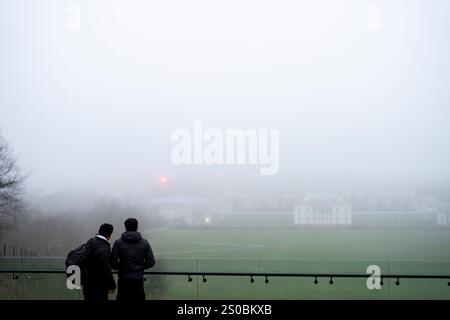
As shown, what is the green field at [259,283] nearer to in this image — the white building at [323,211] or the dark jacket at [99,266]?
the dark jacket at [99,266]

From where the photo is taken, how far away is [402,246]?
21656mm

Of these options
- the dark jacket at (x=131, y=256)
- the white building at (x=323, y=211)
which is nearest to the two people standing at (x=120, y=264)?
the dark jacket at (x=131, y=256)

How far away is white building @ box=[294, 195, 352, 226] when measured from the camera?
22.5 meters

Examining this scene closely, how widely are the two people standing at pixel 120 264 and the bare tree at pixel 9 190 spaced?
11.9 m

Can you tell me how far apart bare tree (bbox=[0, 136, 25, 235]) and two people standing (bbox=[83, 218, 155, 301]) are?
39.2ft

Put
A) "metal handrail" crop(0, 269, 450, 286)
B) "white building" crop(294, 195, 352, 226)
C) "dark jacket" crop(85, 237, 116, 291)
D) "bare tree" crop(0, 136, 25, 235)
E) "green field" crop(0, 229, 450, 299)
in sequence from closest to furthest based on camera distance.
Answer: "dark jacket" crop(85, 237, 116, 291), "metal handrail" crop(0, 269, 450, 286), "green field" crop(0, 229, 450, 299), "bare tree" crop(0, 136, 25, 235), "white building" crop(294, 195, 352, 226)

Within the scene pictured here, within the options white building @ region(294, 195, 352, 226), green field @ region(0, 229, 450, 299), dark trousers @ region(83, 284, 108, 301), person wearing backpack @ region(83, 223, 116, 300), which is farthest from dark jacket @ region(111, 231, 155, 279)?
white building @ region(294, 195, 352, 226)

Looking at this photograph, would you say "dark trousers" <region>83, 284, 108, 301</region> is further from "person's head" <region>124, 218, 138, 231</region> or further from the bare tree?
the bare tree

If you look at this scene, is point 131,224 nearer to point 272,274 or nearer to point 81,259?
point 81,259

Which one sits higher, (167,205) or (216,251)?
(167,205)
